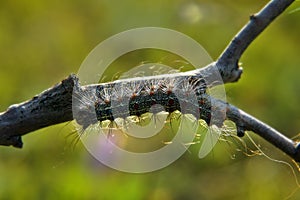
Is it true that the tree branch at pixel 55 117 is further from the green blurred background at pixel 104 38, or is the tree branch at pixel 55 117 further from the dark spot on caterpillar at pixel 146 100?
the green blurred background at pixel 104 38

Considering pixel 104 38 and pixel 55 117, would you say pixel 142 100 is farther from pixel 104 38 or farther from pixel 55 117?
pixel 104 38

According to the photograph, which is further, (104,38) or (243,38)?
(104,38)

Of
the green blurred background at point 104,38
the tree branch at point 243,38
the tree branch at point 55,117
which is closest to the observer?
the tree branch at point 55,117

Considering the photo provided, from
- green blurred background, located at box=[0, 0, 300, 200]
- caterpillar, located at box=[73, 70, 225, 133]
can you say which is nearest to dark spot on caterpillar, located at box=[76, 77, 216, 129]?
caterpillar, located at box=[73, 70, 225, 133]

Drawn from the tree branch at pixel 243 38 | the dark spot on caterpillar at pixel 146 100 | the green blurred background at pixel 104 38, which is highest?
the green blurred background at pixel 104 38

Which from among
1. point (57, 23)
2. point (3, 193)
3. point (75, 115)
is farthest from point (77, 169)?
point (75, 115)

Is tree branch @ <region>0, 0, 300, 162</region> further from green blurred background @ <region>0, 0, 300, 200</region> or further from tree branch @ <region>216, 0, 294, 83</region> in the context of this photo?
green blurred background @ <region>0, 0, 300, 200</region>

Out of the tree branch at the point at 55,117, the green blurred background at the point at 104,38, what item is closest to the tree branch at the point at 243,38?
the tree branch at the point at 55,117

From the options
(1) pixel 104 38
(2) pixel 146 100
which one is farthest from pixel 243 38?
(1) pixel 104 38

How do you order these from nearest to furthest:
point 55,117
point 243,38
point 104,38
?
point 55,117
point 243,38
point 104,38

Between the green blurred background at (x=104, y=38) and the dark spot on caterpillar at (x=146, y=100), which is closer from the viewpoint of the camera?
the dark spot on caterpillar at (x=146, y=100)
